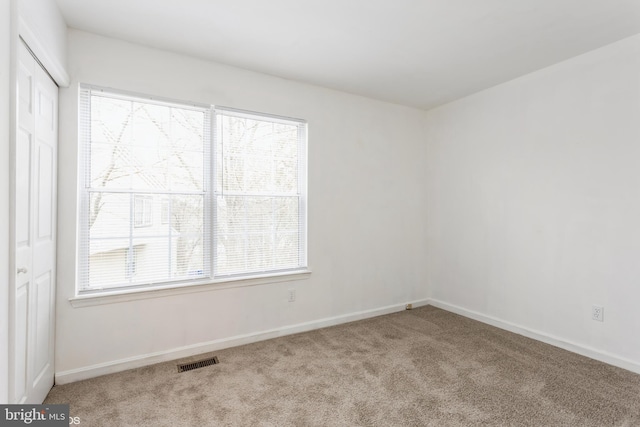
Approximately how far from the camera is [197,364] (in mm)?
2660

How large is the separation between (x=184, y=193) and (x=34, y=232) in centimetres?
109

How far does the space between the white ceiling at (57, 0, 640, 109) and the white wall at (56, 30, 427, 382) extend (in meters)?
0.25

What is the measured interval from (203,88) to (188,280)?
5.75 ft

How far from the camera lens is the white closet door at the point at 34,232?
1718mm

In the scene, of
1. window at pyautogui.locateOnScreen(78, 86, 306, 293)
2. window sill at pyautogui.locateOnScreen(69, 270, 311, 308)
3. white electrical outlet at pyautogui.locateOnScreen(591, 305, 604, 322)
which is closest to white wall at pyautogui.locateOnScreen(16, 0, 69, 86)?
window at pyautogui.locateOnScreen(78, 86, 306, 293)

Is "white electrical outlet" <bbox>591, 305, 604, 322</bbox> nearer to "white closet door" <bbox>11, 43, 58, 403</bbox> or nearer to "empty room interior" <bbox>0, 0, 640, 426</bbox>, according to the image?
"empty room interior" <bbox>0, 0, 640, 426</bbox>

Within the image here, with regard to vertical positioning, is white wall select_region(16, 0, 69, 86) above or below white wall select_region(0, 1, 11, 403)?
above

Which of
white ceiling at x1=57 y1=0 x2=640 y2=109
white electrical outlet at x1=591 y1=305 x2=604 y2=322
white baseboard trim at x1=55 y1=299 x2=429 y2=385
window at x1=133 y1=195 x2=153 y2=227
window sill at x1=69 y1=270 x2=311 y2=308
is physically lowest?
white baseboard trim at x1=55 y1=299 x2=429 y2=385

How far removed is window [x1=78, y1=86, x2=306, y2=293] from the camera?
2.54 m

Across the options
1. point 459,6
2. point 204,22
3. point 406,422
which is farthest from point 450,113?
point 406,422

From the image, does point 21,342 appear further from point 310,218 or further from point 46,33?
point 310,218

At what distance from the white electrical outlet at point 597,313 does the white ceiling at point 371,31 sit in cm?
222

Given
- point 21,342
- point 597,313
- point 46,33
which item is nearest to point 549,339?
point 597,313

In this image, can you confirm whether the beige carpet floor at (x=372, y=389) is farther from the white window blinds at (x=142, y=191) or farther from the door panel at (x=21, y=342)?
the white window blinds at (x=142, y=191)
